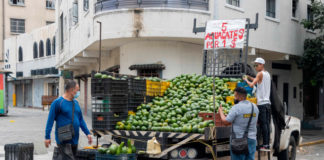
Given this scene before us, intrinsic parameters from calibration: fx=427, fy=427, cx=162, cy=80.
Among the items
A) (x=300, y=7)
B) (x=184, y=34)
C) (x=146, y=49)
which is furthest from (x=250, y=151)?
(x=300, y=7)

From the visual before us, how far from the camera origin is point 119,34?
51.0 feet

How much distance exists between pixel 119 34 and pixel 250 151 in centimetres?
976

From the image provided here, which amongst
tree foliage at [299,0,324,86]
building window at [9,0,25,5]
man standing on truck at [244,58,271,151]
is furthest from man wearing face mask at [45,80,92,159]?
building window at [9,0,25,5]

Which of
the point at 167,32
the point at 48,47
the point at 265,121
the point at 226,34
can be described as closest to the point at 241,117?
the point at 265,121

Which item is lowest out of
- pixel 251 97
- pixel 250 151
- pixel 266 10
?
pixel 250 151

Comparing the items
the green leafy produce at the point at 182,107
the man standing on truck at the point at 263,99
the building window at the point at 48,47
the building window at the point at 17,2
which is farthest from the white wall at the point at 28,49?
the man standing on truck at the point at 263,99

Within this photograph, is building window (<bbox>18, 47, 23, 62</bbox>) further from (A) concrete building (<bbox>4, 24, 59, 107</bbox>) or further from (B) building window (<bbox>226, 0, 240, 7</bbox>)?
(B) building window (<bbox>226, 0, 240, 7</bbox>)

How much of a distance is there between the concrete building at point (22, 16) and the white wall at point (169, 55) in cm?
2933

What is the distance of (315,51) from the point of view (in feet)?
67.4

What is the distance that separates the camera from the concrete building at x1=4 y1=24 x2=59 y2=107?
36219 millimetres

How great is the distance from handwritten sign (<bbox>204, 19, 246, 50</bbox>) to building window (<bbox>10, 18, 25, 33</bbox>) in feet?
114

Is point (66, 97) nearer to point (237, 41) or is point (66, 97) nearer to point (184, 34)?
point (237, 41)

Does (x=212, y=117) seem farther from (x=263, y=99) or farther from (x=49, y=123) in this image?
(x=49, y=123)

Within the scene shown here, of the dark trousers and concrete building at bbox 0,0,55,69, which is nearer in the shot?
the dark trousers
